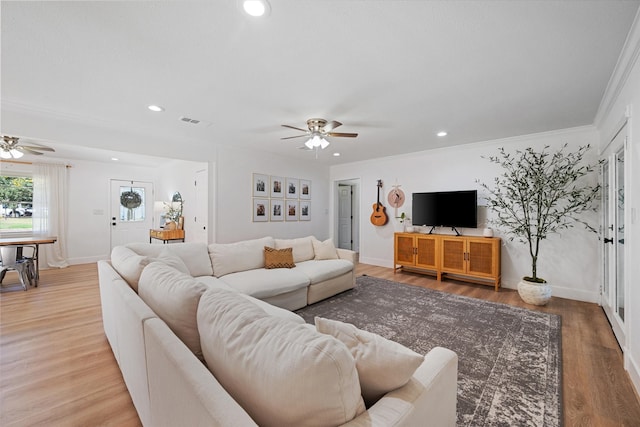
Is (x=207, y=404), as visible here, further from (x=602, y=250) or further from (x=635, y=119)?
(x=602, y=250)

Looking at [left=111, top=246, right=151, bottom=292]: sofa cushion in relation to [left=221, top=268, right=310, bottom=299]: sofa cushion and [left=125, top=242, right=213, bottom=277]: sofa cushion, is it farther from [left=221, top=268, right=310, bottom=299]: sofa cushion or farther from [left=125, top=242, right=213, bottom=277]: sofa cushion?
[left=221, top=268, right=310, bottom=299]: sofa cushion

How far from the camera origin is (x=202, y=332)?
108 cm

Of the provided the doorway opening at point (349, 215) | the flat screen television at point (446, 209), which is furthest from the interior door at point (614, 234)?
the doorway opening at point (349, 215)

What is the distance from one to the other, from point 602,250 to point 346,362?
454cm

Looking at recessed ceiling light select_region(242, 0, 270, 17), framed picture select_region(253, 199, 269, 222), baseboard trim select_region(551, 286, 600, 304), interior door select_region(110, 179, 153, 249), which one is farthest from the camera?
interior door select_region(110, 179, 153, 249)

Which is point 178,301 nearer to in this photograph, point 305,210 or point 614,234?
point 614,234

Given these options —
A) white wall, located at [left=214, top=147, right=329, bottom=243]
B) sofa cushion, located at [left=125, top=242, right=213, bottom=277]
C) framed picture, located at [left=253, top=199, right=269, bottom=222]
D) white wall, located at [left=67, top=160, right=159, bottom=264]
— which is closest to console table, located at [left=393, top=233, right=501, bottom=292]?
white wall, located at [left=214, top=147, right=329, bottom=243]

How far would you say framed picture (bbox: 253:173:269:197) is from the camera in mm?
5207

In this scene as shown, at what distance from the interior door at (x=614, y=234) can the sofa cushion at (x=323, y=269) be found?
2788mm

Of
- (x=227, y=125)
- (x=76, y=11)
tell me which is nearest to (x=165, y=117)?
(x=227, y=125)

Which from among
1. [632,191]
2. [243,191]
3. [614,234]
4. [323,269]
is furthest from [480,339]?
[243,191]

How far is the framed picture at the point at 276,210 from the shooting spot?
5.50 metres

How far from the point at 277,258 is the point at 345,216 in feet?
14.7

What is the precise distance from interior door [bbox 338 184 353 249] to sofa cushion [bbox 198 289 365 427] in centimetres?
682
